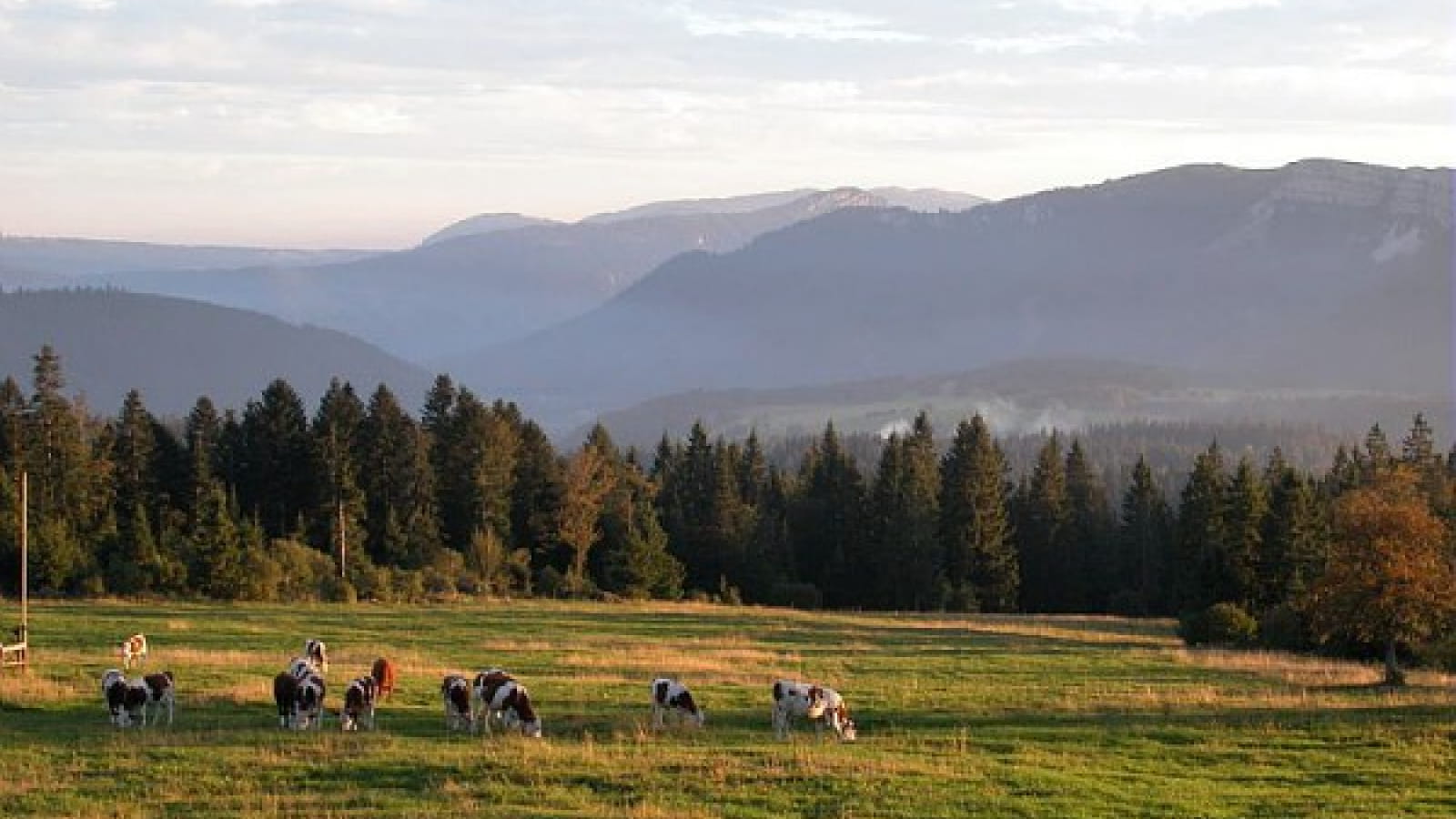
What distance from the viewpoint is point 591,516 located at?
8694 cm

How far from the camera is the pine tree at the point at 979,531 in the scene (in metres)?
94.2

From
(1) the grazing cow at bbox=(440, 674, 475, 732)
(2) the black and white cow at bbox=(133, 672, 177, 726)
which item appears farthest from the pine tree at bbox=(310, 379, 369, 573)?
(1) the grazing cow at bbox=(440, 674, 475, 732)

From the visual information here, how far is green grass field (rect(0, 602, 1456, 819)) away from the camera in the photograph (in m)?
21.8

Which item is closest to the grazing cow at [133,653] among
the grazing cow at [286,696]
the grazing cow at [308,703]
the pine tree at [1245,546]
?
the grazing cow at [286,696]

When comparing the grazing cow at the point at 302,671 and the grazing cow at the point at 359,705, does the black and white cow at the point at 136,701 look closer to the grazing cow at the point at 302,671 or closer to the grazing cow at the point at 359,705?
the grazing cow at the point at 302,671

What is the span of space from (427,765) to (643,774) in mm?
3364

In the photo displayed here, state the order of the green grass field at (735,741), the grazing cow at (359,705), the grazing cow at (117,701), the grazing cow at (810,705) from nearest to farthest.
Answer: the green grass field at (735,741) < the grazing cow at (359,705) < the grazing cow at (117,701) < the grazing cow at (810,705)

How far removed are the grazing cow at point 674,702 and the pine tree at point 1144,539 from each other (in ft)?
235

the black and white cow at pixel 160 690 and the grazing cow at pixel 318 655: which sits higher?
the black and white cow at pixel 160 690

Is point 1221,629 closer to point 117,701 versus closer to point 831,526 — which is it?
point 831,526

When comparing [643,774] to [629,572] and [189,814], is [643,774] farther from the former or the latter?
[629,572]

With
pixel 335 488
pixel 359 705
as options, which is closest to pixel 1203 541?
pixel 335 488

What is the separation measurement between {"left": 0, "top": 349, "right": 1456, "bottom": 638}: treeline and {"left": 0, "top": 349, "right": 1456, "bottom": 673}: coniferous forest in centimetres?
15

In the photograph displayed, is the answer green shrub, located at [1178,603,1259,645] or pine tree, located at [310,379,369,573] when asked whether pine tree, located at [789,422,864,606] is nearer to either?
pine tree, located at [310,379,369,573]
